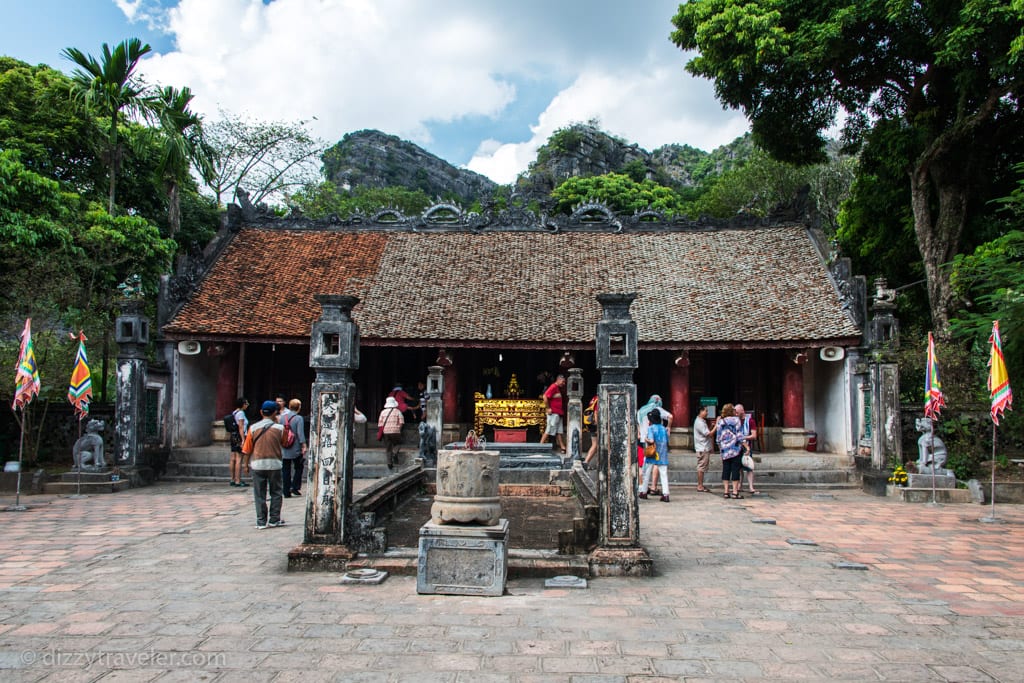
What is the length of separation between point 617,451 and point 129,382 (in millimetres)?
11199

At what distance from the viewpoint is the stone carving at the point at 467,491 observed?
6.13 m

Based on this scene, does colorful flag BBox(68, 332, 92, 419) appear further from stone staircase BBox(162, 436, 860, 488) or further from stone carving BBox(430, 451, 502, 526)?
stone carving BBox(430, 451, 502, 526)

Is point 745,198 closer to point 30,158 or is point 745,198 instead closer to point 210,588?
point 30,158

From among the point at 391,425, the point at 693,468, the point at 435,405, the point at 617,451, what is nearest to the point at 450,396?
the point at 391,425

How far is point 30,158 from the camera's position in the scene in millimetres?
18234

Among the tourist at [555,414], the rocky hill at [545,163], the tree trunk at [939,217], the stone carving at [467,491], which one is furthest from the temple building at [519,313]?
the rocky hill at [545,163]

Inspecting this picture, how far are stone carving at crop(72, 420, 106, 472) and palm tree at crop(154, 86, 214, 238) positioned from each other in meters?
9.15

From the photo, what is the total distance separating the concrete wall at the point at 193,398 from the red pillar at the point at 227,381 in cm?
36

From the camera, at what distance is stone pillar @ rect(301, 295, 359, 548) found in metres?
6.77

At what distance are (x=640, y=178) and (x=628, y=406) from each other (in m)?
45.9

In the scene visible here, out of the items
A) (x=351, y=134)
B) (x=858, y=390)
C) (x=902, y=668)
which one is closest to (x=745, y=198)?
(x=858, y=390)

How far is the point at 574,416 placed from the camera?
13.6 m

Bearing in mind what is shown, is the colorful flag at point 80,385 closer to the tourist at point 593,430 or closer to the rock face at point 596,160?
the tourist at point 593,430

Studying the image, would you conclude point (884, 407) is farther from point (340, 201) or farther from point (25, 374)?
point (340, 201)
